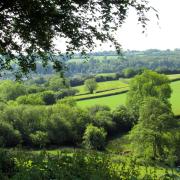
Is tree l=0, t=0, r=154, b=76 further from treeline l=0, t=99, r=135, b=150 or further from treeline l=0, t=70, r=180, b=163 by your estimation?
treeline l=0, t=99, r=135, b=150

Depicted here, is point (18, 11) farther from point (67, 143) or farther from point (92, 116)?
point (92, 116)

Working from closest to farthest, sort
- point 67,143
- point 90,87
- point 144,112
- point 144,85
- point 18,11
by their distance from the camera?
point 18,11 < point 144,112 < point 67,143 < point 144,85 < point 90,87

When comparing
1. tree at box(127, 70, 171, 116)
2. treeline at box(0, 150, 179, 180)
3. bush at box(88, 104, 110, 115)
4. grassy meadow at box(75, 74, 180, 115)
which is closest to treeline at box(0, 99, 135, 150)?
bush at box(88, 104, 110, 115)

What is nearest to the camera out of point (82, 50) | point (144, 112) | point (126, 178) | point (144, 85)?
point (126, 178)

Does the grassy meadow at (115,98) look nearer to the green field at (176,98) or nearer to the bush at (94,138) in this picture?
the green field at (176,98)

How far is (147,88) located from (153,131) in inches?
1014

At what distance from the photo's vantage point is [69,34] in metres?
15.0

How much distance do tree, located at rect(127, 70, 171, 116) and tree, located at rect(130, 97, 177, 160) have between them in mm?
18620

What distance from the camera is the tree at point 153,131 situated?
2330 inches

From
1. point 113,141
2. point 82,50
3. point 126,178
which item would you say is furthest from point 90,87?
point 126,178

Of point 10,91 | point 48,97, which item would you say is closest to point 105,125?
point 48,97

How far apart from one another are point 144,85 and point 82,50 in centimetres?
7051

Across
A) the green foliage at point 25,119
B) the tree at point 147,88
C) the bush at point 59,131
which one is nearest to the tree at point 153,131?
the bush at point 59,131

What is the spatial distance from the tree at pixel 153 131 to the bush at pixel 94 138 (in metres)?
5.99
